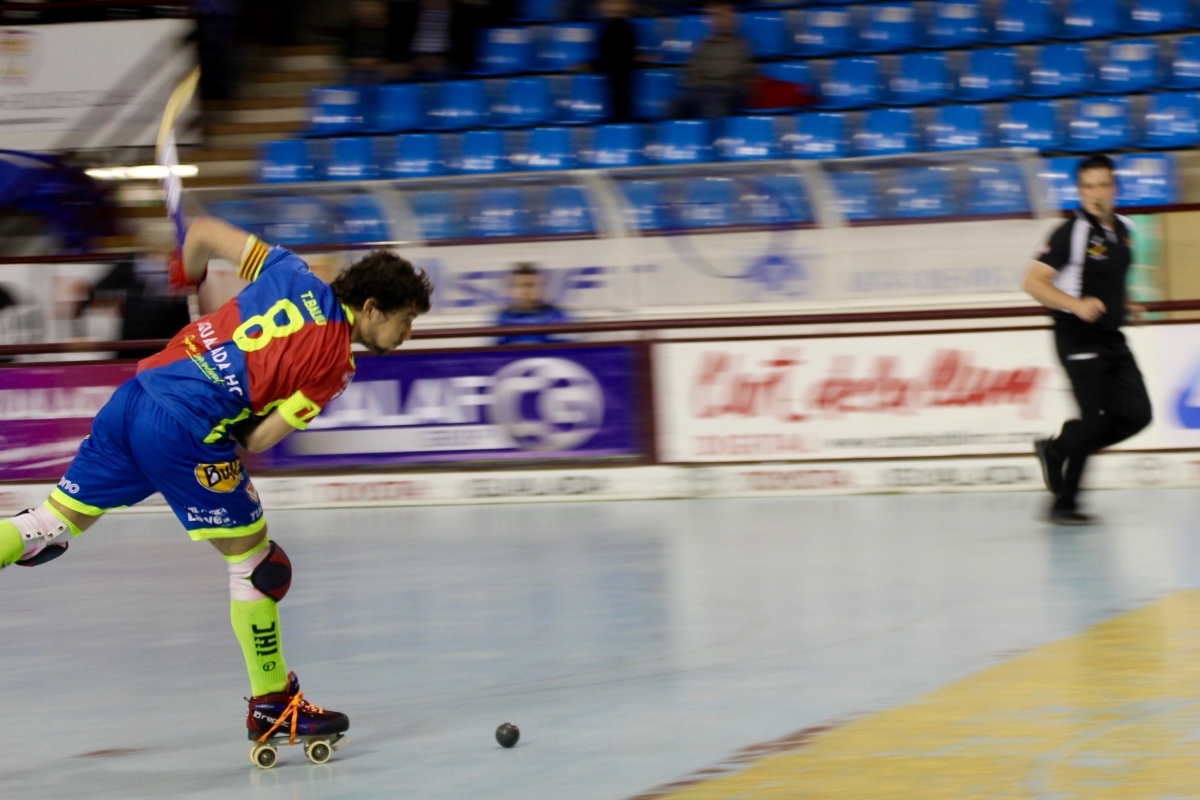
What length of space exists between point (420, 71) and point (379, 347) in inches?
484

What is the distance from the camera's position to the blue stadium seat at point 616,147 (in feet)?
48.9

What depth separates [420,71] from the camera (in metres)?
16.4

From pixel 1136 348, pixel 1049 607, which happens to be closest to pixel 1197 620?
pixel 1049 607

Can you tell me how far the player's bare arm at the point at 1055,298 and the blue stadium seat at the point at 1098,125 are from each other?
7.00 meters

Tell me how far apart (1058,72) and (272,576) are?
12.7 meters

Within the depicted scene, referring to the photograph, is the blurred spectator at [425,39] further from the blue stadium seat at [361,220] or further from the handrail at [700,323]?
the handrail at [700,323]

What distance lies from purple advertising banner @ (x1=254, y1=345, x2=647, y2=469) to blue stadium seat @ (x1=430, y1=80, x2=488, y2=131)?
5367 mm

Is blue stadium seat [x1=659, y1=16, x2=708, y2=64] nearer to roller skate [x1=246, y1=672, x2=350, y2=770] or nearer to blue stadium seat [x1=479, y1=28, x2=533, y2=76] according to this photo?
blue stadium seat [x1=479, y1=28, x2=533, y2=76]

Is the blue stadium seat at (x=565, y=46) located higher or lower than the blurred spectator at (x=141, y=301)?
higher

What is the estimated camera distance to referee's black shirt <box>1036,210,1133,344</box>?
8.20 metres

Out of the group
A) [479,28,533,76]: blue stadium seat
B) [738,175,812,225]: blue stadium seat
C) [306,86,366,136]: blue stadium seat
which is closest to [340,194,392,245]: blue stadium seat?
[738,175,812,225]: blue stadium seat

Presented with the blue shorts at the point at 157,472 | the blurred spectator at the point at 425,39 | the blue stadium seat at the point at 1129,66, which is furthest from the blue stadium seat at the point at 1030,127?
the blue shorts at the point at 157,472

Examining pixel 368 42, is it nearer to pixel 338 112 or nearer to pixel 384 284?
pixel 338 112

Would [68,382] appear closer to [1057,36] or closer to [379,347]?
[379,347]
